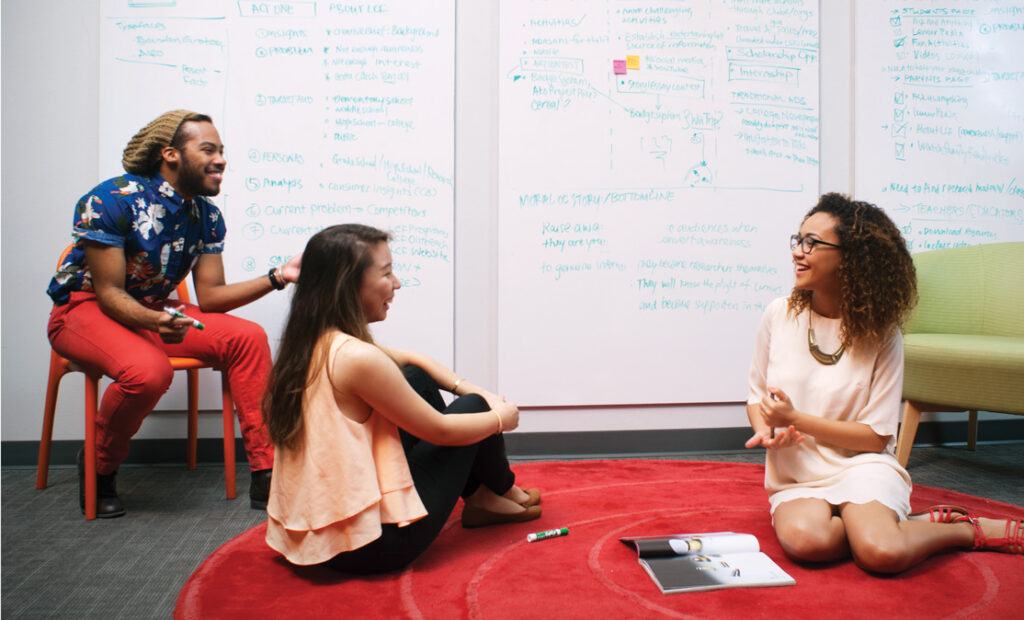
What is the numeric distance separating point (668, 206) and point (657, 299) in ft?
1.26

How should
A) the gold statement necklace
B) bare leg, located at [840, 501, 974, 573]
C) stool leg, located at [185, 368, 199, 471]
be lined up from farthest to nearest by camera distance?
stool leg, located at [185, 368, 199, 471]
the gold statement necklace
bare leg, located at [840, 501, 974, 573]

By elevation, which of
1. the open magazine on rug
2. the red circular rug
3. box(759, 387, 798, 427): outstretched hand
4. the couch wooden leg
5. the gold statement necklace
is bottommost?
the red circular rug

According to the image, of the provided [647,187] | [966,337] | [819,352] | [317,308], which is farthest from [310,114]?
[966,337]

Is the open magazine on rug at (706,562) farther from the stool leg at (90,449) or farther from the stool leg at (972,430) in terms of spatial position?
the stool leg at (972,430)

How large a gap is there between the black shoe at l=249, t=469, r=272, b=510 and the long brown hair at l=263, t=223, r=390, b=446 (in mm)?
724

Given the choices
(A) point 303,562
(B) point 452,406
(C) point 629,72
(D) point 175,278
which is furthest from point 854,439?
(D) point 175,278

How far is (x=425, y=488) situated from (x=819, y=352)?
1.00 meters

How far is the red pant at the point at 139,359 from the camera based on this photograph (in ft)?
6.44

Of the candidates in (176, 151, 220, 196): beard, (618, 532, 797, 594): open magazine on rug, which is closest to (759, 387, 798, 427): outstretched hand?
(618, 532, 797, 594): open magazine on rug

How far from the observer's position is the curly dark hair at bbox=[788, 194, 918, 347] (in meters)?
1.60

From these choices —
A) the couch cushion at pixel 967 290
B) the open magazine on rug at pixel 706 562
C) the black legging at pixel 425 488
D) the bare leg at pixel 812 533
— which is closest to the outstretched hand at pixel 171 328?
Result: the black legging at pixel 425 488

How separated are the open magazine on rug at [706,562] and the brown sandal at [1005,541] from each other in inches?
20.2

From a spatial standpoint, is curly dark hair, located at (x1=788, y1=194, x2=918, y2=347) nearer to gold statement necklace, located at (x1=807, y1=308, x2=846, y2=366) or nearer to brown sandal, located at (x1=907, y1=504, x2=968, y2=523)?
gold statement necklace, located at (x1=807, y1=308, x2=846, y2=366)

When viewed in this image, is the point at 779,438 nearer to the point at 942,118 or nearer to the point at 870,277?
the point at 870,277
